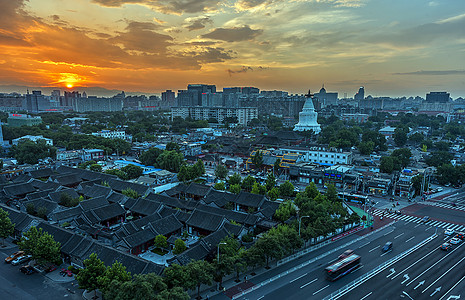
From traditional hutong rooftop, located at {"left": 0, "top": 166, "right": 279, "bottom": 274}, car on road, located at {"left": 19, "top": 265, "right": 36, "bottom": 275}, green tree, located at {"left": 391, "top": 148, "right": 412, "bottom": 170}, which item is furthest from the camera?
green tree, located at {"left": 391, "top": 148, "right": 412, "bottom": 170}

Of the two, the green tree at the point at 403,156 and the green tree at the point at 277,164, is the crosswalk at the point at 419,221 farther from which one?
the green tree at the point at 403,156

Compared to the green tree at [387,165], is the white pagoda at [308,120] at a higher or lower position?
higher

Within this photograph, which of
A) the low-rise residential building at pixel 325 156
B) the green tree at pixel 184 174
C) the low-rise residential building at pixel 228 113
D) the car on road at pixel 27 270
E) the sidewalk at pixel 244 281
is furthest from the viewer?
the low-rise residential building at pixel 228 113

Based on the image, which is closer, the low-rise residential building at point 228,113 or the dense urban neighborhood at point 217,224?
the dense urban neighborhood at point 217,224

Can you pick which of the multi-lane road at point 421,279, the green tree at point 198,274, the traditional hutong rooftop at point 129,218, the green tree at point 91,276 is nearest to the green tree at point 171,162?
the traditional hutong rooftop at point 129,218

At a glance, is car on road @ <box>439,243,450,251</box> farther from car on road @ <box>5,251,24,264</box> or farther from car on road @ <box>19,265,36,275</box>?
car on road @ <box>5,251,24,264</box>

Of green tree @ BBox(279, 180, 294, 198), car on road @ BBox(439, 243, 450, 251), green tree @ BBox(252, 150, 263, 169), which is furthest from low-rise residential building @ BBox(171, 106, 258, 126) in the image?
car on road @ BBox(439, 243, 450, 251)

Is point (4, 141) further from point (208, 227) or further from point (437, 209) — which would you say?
point (437, 209)

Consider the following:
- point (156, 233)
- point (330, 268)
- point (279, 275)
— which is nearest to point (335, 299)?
point (330, 268)

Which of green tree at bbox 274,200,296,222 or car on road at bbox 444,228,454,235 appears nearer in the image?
green tree at bbox 274,200,296,222

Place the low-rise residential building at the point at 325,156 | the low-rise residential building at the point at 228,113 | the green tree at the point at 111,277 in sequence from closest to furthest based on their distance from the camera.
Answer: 1. the green tree at the point at 111,277
2. the low-rise residential building at the point at 325,156
3. the low-rise residential building at the point at 228,113

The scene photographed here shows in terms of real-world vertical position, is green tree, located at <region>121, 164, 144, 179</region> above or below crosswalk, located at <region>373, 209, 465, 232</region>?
above
